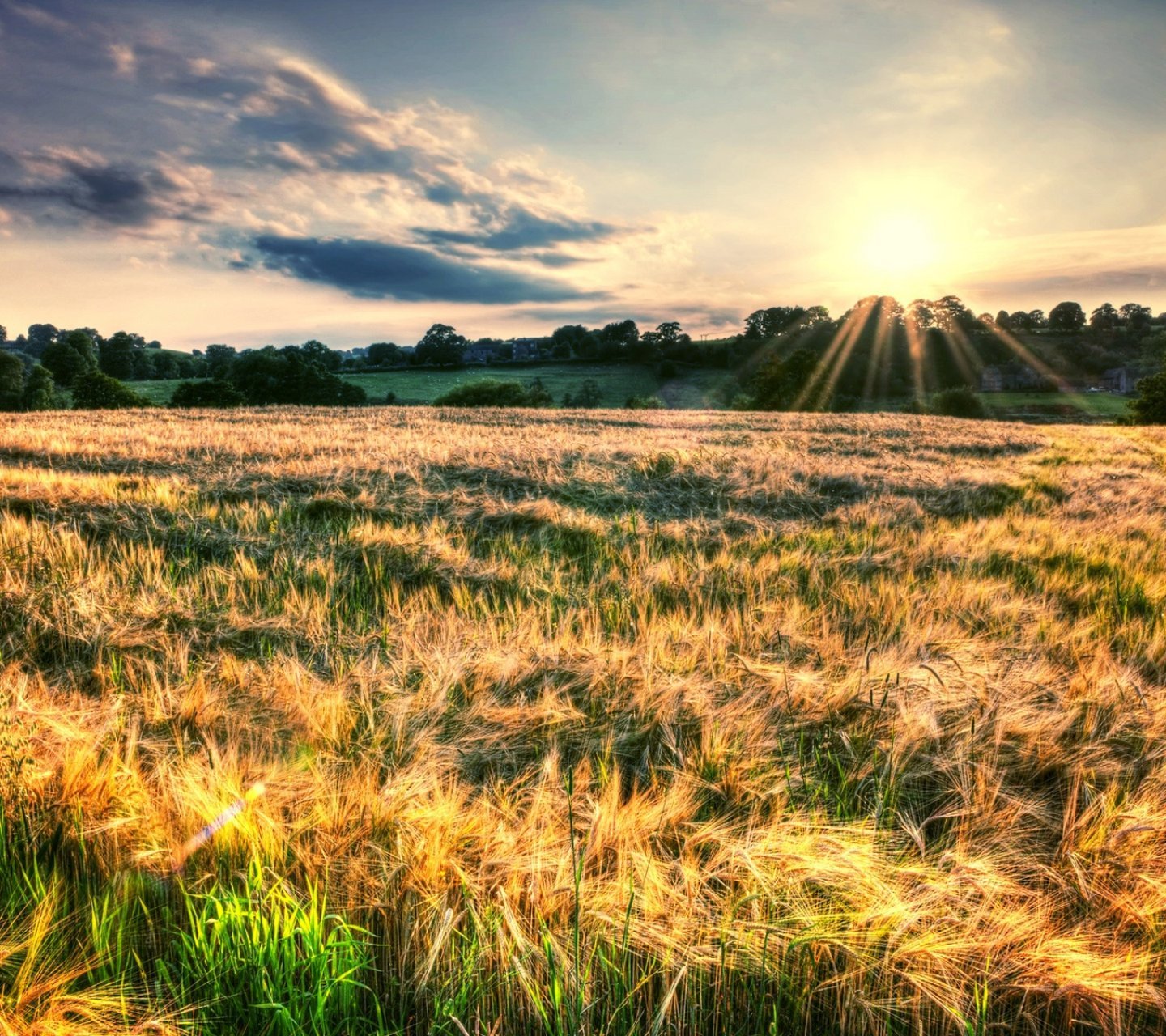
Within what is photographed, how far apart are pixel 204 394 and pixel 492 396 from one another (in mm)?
27022

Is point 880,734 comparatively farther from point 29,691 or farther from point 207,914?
point 29,691

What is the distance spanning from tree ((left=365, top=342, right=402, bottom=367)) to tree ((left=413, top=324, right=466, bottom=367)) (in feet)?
18.0

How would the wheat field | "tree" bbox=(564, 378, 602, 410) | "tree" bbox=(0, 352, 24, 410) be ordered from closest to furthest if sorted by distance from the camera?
the wheat field → "tree" bbox=(0, 352, 24, 410) → "tree" bbox=(564, 378, 602, 410)

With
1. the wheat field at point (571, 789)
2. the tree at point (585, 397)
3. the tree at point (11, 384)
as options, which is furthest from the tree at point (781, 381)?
the tree at point (11, 384)

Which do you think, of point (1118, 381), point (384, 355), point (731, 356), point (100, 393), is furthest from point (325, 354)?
point (1118, 381)

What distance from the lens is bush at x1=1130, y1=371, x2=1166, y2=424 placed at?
183 ft

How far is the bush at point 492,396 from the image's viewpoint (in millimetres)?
63656

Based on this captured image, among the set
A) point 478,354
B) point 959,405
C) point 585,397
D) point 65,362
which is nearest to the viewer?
point 959,405

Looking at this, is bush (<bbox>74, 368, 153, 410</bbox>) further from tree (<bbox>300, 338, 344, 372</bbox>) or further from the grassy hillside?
tree (<bbox>300, 338, 344, 372</bbox>)

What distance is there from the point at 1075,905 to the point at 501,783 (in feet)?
5.31

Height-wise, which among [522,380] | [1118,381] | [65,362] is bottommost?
[522,380]

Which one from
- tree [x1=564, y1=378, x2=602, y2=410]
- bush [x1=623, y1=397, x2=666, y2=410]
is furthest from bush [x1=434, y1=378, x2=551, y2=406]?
bush [x1=623, y1=397, x2=666, y2=410]

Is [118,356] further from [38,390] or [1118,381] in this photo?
[1118,381]

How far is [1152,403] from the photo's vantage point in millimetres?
56375
